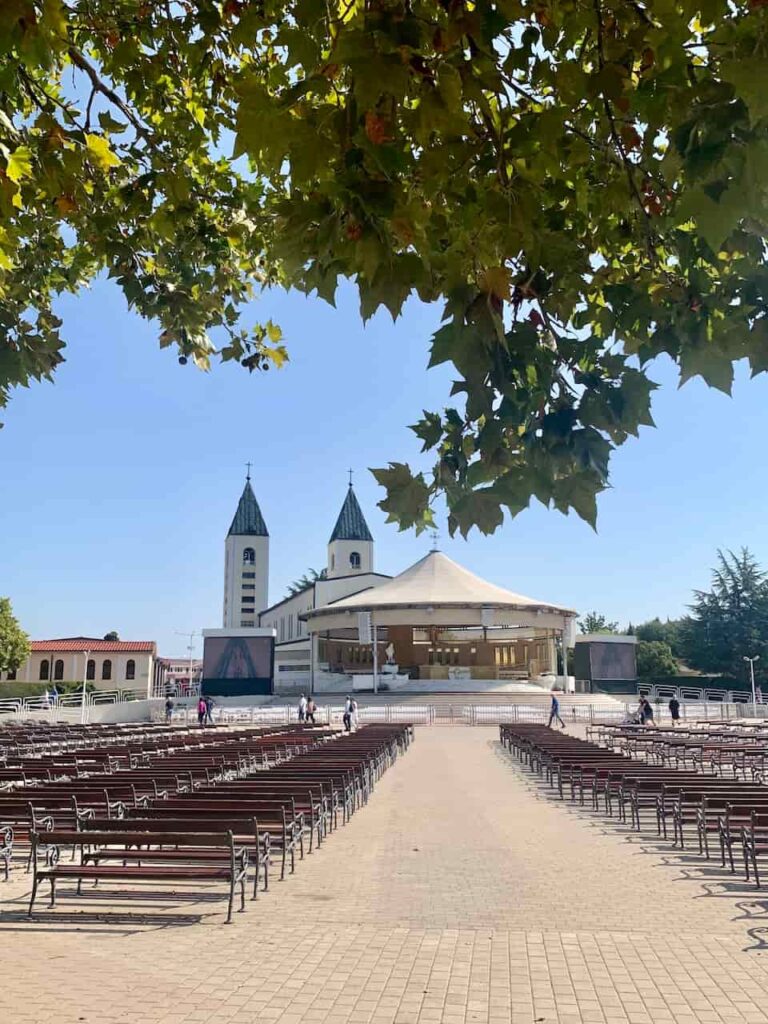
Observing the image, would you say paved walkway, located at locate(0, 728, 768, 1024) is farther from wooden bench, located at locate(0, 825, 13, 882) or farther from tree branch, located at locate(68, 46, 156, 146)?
tree branch, located at locate(68, 46, 156, 146)

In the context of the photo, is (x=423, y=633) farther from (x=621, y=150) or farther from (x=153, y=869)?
(x=621, y=150)

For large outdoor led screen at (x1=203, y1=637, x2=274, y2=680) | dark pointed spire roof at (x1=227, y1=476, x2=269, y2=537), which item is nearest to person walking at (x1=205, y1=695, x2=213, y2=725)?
large outdoor led screen at (x1=203, y1=637, x2=274, y2=680)

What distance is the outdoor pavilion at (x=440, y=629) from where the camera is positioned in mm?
54594

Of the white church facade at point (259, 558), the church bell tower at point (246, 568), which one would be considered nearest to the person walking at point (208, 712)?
the white church facade at point (259, 558)

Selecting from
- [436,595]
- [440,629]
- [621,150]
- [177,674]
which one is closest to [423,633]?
[440,629]

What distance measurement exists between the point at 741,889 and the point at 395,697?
43.5 meters

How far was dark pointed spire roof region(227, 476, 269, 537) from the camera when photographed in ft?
354

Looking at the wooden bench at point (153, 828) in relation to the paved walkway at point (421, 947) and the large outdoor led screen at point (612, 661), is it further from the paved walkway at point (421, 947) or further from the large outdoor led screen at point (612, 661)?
the large outdoor led screen at point (612, 661)

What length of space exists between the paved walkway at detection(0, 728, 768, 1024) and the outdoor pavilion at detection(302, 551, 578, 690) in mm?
45058

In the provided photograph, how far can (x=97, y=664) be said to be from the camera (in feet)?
235

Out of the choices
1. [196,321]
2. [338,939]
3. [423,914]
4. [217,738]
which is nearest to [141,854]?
[338,939]

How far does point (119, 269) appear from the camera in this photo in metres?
6.48

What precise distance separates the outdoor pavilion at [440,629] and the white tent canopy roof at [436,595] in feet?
0.22

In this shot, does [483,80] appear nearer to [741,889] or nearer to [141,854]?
[141,854]
